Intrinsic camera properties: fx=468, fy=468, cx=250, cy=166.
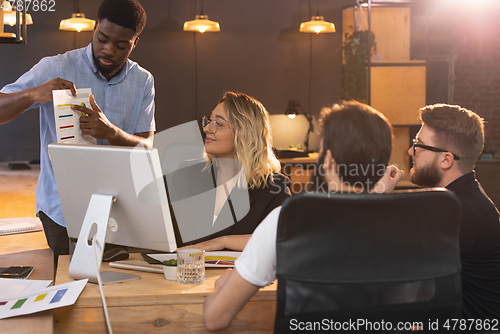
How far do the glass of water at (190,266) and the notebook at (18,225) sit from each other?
A: 1.16 meters

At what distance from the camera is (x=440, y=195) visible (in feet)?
3.05

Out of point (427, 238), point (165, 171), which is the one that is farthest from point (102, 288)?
point (165, 171)

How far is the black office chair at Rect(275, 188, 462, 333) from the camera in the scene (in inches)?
36.2

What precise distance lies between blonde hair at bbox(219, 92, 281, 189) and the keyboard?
662 mm

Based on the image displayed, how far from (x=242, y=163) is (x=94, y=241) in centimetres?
88

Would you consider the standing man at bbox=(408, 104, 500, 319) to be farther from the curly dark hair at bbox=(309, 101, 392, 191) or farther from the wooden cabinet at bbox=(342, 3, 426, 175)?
the wooden cabinet at bbox=(342, 3, 426, 175)

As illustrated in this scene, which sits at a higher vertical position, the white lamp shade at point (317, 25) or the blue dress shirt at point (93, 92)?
the white lamp shade at point (317, 25)

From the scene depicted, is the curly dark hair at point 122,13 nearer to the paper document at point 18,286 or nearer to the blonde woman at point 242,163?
the blonde woman at point 242,163

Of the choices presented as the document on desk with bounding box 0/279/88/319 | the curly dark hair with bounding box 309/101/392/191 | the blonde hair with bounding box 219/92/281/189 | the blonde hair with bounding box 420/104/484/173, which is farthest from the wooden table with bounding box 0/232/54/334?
the blonde hair with bounding box 420/104/484/173

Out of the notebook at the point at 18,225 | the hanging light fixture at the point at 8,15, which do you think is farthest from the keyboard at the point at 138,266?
the hanging light fixture at the point at 8,15

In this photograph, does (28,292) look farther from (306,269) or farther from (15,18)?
(15,18)

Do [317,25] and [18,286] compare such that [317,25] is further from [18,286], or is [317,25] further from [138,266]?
[18,286]

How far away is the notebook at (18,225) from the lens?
Result: 85.2 inches

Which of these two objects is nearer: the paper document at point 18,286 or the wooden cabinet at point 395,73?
the paper document at point 18,286
